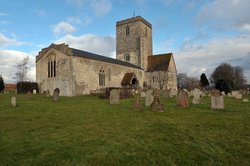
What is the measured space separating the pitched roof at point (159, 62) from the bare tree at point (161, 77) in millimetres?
845

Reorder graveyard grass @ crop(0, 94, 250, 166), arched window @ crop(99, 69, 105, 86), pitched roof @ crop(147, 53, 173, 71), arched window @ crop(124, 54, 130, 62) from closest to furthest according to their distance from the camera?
graveyard grass @ crop(0, 94, 250, 166)
arched window @ crop(99, 69, 105, 86)
pitched roof @ crop(147, 53, 173, 71)
arched window @ crop(124, 54, 130, 62)

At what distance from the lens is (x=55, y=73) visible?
29609mm

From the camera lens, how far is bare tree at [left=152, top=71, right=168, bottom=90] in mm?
40781

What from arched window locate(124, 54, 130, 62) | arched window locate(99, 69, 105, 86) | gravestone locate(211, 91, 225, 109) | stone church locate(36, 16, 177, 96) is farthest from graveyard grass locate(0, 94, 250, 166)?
arched window locate(124, 54, 130, 62)

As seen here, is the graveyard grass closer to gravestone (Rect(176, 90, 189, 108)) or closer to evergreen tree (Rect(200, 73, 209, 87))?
gravestone (Rect(176, 90, 189, 108))

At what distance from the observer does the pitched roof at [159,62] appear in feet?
137

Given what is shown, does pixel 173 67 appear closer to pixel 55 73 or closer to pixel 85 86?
pixel 85 86

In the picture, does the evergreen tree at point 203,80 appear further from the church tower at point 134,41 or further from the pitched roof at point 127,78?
the pitched roof at point 127,78

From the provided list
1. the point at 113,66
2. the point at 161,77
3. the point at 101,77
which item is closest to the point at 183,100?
the point at 101,77

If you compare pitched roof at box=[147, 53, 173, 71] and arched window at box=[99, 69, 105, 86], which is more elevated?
pitched roof at box=[147, 53, 173, 71]

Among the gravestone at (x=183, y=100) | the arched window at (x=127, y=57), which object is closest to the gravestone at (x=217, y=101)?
the gravestone at (x=183, y=100)

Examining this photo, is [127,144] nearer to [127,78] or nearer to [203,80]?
[127,78]

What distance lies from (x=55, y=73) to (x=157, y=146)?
88.8 ft

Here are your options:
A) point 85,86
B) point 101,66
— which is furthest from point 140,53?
point 85,86
